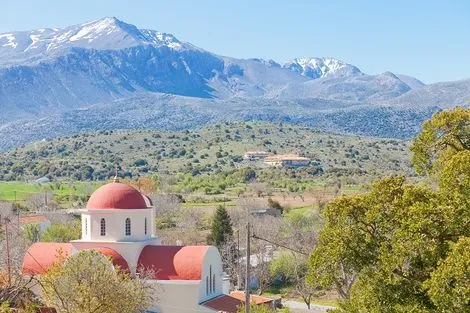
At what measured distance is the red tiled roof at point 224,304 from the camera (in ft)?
117

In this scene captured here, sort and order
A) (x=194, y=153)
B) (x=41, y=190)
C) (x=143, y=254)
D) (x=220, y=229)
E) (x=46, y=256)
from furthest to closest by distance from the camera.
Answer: (x=194, y=153) < (x=41, y=190) < (x=220, y=229) < (x=46, y=256) < (x=143, y=254)

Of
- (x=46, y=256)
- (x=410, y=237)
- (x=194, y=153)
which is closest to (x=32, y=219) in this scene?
(x=46, y=256)

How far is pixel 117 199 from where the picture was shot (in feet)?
122

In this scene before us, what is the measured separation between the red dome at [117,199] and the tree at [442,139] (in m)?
20.5

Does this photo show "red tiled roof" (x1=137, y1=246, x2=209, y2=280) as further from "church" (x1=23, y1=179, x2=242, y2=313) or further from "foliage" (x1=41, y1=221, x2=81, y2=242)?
"foliage" (x1=41, y1=221, x2=81, y2=242)

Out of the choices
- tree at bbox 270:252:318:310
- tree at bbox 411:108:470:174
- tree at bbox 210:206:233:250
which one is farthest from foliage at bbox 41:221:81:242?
tree at bbox 411:108:470:174

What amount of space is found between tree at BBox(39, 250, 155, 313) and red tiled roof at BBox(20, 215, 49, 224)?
40845mm

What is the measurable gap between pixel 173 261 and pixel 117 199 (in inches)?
167

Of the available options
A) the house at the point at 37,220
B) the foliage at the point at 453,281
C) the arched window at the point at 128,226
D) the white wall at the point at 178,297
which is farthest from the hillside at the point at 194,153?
the foliage at the point at 453,281

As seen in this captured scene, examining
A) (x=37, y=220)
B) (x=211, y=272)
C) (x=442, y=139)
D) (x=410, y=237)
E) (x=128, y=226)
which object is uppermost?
(x=442, y=139)

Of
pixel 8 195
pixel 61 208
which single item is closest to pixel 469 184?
pixel 61 208

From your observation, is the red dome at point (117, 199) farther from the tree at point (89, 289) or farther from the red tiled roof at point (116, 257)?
the tree at point (89, 289)

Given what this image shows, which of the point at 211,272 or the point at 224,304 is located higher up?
the point at 211,272

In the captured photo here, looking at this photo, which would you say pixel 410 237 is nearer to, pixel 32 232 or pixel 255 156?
pixel 32 232
